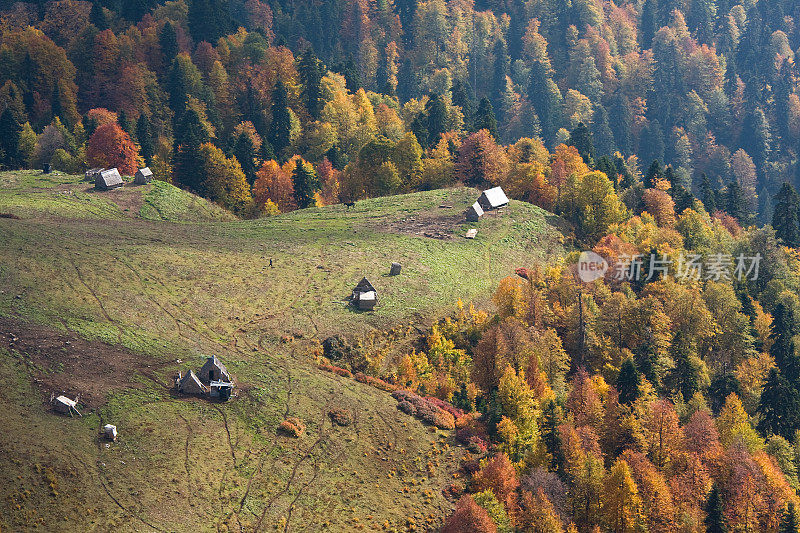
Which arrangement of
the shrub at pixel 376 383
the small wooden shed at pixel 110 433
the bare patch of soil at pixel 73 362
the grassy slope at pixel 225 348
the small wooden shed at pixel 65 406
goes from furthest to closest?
the shrub at pixel 376 383, the bare patch of soil at pixel 73 362, the small wooden shed at pixel 65 406, the small wooden shed at pixel 110 433, the grassy slope at pixel 225 348

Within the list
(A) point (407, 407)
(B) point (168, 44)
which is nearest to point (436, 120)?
(B) point (168, 44)

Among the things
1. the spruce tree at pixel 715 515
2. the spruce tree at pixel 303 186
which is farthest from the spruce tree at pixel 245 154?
the spruce tree at pixel 715 515

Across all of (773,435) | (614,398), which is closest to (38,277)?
(614,398)

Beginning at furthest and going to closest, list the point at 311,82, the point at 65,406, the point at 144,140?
the point at 311,82 → the point at 144,140 → the point at 65,406

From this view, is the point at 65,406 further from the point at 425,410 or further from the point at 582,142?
the point at 582,142

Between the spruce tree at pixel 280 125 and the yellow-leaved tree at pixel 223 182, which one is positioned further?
the spruce tree at pixel 280 125

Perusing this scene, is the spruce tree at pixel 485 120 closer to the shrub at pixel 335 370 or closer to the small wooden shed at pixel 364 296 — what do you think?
the small wooden shed at pixel 364 296

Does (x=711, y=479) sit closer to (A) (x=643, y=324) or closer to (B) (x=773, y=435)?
(B) (x=773, y=435)
